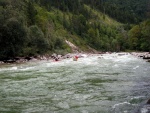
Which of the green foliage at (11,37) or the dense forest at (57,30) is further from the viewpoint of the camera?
the dense forest at (57,30)

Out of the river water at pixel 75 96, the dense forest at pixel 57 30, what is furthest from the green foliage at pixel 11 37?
the river water at pixel 75 96

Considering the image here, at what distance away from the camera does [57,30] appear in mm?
122875

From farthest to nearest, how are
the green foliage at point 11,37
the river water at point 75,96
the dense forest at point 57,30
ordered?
the dense forest at point 57,30 < the green foliage at point 11,37 < the river water at point 75,96

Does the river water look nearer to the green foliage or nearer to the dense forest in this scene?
the green foliage

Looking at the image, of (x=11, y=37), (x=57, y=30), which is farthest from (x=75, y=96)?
(x=57, y=30)

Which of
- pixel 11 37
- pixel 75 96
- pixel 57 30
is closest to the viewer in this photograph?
pixel 75 96

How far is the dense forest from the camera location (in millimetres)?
49188

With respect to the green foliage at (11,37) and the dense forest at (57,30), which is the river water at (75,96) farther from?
the dense forest at (57,30)

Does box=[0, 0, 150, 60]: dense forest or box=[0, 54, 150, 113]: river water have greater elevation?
Answer: box=[0, 54, 150, 113]: river water

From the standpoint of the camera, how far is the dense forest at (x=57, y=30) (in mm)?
49188

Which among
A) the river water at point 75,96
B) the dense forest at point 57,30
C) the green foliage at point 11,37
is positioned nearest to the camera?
the river water at point 75,96

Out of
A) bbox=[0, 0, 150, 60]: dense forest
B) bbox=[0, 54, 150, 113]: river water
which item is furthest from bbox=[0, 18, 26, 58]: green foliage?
bbox=[0, 54, 150, 113]: river water

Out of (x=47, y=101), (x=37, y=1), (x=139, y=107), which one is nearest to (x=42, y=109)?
(x=47, y=101)

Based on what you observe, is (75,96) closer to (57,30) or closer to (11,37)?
(11,37)
